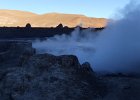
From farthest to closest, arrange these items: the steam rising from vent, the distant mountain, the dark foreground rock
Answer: the distant mountain < the steam rising from vent < the dark foreground rock

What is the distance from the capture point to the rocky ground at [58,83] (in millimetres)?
12570

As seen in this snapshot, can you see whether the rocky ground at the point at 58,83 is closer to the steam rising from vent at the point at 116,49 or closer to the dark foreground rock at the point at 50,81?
the dark foreground rock at the point at 50,81

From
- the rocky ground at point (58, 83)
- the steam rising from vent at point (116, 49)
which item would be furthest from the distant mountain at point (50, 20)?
the rocky ground at point (58, 83)

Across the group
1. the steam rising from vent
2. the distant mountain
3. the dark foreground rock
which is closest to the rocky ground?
the dark foreground rock

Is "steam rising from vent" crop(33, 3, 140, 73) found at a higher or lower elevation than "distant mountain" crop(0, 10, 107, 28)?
higher

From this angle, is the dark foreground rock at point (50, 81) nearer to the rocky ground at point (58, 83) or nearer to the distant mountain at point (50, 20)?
the rocky ground at point (58, 83)

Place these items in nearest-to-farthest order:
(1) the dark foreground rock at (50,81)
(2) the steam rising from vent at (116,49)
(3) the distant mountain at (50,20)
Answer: (1) the dark foreground rock at (50,81) < (2) the steam rising from vent at (116,49) < (3) the distant mountain at (50,20)

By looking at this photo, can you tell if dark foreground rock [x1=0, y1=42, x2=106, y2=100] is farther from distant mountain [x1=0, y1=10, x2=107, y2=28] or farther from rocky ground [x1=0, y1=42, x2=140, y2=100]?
distant mountain [x1=0, y1=10, x2=107, y2=28]

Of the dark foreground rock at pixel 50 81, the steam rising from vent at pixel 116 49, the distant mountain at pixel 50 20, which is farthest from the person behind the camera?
the distant mountain at pixel 50 20

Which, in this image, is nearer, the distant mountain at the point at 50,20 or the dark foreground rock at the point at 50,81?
the dark foreground rock at the point at 50,81

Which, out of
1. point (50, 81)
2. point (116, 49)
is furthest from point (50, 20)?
point (50, 81)

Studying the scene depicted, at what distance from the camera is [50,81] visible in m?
12.9

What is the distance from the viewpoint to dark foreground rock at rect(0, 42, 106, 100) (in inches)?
494

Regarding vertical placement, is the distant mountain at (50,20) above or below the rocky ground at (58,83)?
below
